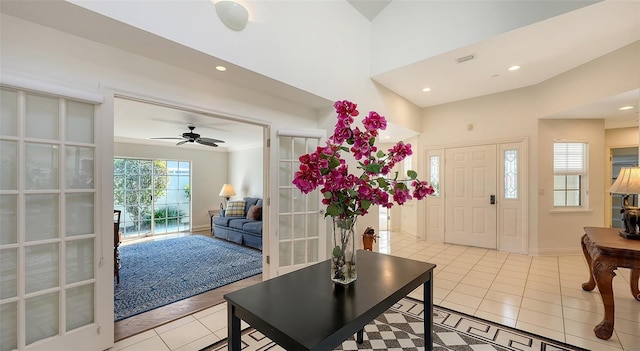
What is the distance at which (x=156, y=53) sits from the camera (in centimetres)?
214

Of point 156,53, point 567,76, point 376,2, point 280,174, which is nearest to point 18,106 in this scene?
point 156,53

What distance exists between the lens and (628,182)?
7.71 feet

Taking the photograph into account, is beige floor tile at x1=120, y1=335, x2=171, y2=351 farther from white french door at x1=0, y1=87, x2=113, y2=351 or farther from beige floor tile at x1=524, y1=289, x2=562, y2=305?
beige floor tile at x1=524, y1=289, x2=562, y2=305

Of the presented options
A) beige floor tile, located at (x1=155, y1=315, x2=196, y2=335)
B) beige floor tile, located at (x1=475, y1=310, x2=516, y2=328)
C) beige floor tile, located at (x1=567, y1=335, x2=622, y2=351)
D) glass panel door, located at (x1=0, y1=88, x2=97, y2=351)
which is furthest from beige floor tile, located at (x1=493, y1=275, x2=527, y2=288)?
glass panel door, located at (x1=0, y1=88, x2=97, y2=351)

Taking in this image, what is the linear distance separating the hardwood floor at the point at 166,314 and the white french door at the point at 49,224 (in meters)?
0.29

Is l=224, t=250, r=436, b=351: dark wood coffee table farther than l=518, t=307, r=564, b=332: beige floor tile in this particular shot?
No

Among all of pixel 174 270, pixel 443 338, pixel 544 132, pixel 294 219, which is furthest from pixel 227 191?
pixel 544 132

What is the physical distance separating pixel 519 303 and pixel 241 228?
4.64 meters

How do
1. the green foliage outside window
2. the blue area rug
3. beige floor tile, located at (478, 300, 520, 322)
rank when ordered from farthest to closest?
the green foliage outside window, the blue area rug, beige floor tile, located at (478, 300, 520, 322)

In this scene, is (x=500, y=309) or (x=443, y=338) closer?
(x=443, y=338)

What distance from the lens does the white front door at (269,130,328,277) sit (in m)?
3.22

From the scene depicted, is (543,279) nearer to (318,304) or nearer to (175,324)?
(318,304)

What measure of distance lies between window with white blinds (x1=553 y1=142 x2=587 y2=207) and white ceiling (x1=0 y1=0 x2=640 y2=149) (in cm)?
56

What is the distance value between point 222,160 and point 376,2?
19.8ft
